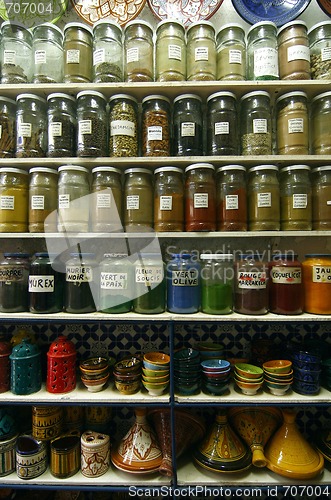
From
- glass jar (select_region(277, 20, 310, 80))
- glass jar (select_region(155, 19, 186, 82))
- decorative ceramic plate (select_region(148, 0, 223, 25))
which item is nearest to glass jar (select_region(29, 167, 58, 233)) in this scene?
glass jar (select_region(155, 19, 186, 82))

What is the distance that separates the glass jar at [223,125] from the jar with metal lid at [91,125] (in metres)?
0.50

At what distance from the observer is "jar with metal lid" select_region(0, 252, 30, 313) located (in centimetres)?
132

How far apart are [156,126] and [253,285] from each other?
83 centimetres

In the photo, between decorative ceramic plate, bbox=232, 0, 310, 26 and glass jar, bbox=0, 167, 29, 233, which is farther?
decorative ceramic plate, bbox=232, 0, 310, 26

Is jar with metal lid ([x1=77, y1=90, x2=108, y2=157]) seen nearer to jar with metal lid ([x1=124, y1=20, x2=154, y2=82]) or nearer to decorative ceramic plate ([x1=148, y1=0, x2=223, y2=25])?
jar with metal lid ([x1=124, y1=20, x2=154, y2=82])

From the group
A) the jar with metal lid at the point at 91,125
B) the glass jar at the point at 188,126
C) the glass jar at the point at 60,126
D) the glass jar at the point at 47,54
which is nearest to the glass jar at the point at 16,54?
the glass jar at the point at 47,54

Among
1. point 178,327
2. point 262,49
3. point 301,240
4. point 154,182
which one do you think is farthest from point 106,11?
point 178,327

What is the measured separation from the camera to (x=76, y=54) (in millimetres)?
1371

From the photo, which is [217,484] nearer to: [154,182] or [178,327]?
[178,327]

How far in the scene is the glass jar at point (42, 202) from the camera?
53.3 inches

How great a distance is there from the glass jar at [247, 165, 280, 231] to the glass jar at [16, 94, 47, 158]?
3.30 ft

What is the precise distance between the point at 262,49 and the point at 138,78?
58 cm

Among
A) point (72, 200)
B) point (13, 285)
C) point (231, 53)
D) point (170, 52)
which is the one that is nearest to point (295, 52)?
point (231, 53)

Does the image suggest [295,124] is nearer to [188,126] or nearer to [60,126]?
[188,126]
